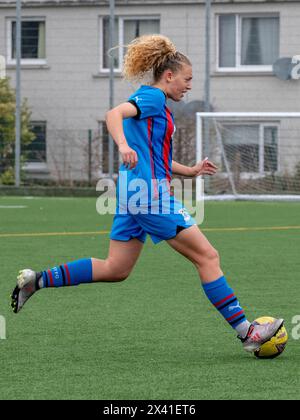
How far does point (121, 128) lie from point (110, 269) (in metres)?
1.11

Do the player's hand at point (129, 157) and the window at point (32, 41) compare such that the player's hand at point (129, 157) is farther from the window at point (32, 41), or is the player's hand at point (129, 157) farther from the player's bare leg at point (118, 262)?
the window at point (32, 41)

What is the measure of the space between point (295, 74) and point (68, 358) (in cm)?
2682

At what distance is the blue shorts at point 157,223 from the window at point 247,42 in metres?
26.9

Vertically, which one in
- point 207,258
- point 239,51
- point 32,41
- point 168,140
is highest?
point 32,41

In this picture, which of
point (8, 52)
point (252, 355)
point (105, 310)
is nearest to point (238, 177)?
point (8, 52)

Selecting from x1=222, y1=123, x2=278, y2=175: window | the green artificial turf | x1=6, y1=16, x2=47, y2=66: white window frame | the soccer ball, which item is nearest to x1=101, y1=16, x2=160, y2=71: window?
x1=6, y1=16, x2=47, y2=66: white window frame

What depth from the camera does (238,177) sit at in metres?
27.7

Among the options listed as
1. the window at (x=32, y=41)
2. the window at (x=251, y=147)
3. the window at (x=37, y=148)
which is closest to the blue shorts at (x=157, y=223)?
the window at (x=251, y=147)

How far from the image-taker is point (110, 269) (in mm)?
8398

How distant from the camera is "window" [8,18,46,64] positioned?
35.6m

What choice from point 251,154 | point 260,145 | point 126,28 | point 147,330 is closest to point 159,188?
point 147,330

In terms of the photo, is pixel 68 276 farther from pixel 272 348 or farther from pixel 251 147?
pixel 251 147

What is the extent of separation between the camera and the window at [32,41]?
35.6m

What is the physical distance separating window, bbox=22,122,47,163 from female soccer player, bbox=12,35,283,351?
78.6ft
